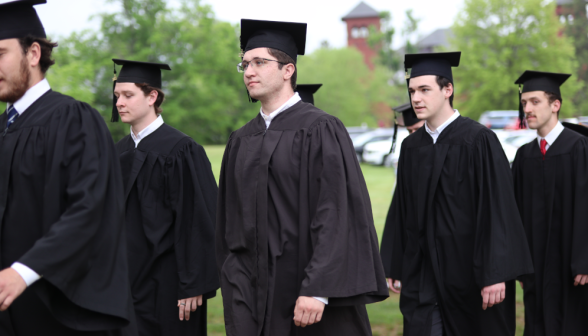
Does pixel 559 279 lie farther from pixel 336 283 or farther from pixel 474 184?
pixel 336 283

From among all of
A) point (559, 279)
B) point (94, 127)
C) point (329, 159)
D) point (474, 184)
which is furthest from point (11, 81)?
point (559, 279)

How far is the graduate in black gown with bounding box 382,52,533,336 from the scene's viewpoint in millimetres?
3688

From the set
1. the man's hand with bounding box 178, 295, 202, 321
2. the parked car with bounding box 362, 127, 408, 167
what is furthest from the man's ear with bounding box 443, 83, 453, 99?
the parked car with bounding box 362, 127, 408, 167

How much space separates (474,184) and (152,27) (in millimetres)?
29004

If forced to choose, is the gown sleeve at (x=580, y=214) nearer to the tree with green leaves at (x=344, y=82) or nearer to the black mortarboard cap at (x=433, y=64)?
the black mortarboard cap at (x=433, y=64)

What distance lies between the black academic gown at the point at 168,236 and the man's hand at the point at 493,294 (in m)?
1.75

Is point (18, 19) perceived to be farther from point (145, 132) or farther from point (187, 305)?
point (187, 305)

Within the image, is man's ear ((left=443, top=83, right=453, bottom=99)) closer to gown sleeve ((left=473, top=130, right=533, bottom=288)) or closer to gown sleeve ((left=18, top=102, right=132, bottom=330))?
gown sleeve ((left=473, top=130, right=533, bottom=288))

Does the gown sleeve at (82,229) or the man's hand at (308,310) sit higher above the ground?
the gown sleeve at (82,229)

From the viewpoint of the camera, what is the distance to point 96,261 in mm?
2490

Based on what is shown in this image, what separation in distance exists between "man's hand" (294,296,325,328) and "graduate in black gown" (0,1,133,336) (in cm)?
78

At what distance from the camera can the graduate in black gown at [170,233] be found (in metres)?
3.88

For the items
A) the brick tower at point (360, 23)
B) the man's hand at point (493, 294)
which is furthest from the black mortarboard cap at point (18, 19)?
the brick tower at point (360, 23)

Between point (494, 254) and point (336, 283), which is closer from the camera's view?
point (336, 283)
